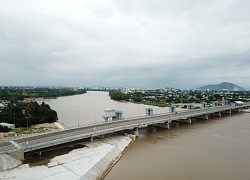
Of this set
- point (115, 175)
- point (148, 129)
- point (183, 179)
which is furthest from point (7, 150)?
point (148, 129)

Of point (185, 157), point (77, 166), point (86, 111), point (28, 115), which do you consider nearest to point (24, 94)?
point (86, 111)

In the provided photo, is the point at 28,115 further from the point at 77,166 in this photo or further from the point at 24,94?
the point at 24,94

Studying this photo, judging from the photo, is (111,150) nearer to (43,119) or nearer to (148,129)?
(148,129)

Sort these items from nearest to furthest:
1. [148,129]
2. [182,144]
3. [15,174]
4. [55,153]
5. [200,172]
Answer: [15,174] < [200,172] < [55,153] < [182,144] < [148,129]

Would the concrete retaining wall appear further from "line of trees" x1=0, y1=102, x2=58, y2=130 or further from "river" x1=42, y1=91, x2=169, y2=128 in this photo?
"line of trees" x1=0, y1=102, x2=58, y2=130

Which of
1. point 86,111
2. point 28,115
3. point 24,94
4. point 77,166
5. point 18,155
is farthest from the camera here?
point 24,94

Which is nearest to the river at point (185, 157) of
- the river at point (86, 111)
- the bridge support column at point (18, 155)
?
the bridge support column at point (18, 155)

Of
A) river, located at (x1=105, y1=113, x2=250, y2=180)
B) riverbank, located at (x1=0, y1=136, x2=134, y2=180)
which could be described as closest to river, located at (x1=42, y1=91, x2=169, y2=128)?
river, located at (x1=105, y1=113, x2=250, y2=180)

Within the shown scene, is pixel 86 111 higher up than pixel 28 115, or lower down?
lower down
